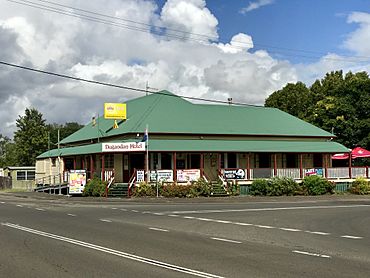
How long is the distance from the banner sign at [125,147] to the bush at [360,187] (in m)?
16.5

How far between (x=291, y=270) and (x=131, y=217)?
461 inches

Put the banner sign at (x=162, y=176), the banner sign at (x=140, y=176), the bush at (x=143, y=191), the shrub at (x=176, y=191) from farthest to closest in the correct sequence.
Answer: the banner sign at (x=162, y=176) → the banner sign at (x=140, y=176) → the shrub at (x=176, y=191) → the bush at (x=143, y=191)

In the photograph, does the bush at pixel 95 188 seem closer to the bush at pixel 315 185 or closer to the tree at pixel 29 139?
the bush at pixel 315 185

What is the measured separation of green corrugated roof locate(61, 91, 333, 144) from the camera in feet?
127

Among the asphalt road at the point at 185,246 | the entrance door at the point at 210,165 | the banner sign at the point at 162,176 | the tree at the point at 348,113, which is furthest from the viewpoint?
the tree at the point at 348,113

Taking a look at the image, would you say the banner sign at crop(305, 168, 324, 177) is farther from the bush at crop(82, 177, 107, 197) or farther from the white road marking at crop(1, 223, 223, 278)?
the white road marking at crop(1, 223, 223, 278)

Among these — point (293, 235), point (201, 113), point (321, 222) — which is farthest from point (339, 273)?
point (201, 113)

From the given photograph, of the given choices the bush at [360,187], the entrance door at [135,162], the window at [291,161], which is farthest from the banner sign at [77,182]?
the bush at [360,187]

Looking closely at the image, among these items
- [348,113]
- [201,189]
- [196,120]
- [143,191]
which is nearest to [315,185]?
[201,189]

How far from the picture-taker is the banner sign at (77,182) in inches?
1404

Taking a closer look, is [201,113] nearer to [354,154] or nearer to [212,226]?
[354,154]

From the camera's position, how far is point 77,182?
35812 mm

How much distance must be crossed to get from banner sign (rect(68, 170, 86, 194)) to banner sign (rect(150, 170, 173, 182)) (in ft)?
16.9

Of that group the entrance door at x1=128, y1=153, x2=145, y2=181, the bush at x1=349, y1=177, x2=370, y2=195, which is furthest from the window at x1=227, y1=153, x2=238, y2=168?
the bush at x1=349, y1=177, x2=370, y2=195
